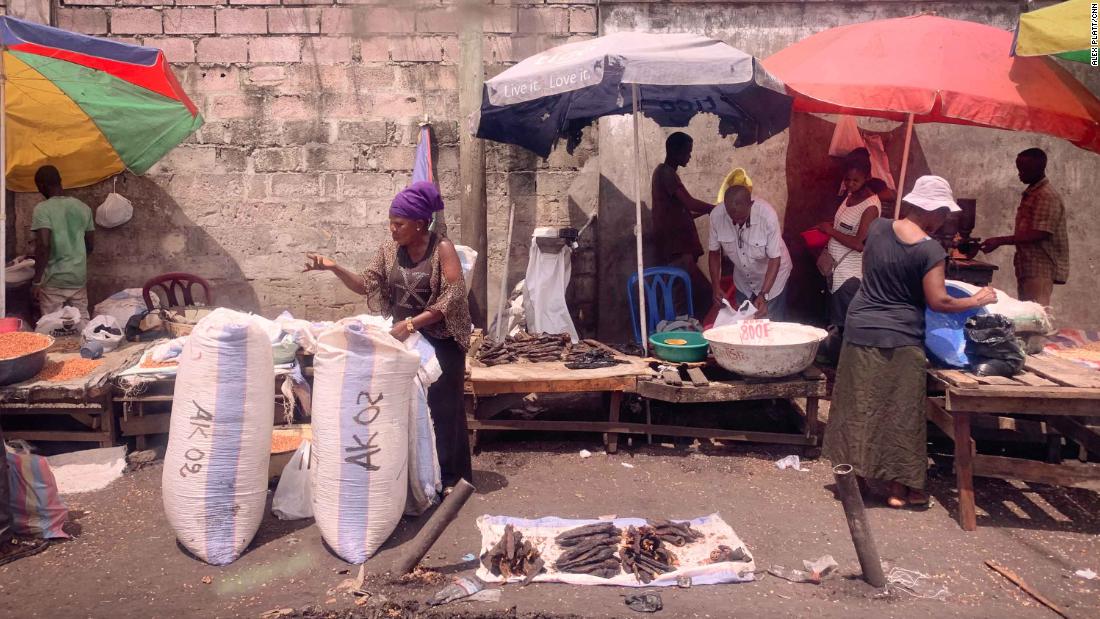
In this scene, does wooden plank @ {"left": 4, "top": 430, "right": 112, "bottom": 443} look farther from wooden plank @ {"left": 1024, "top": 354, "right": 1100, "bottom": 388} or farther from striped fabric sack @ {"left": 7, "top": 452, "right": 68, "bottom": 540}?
wooden plank @ {"left": 1024, "top": 354, "right": 1100, "bottom": 388}

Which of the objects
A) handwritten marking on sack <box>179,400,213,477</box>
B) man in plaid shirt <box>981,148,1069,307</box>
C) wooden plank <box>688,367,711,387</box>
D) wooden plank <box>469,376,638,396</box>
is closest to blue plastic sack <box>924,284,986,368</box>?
wooden plank <box>688,367,711,387</box>

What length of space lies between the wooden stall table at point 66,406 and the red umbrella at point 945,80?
17.5ft

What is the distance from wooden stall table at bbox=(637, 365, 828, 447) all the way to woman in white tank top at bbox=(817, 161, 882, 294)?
1291 mm

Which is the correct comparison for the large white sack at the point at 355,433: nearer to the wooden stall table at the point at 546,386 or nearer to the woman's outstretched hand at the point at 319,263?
the woman's outstretched hand at the point at 319,263

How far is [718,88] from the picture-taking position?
6406 mm

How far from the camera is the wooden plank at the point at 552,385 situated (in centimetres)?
563

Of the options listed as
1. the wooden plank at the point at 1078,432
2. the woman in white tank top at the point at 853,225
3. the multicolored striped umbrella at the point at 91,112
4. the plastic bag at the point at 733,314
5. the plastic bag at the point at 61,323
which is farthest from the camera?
the plastic bag at the point at 61,323

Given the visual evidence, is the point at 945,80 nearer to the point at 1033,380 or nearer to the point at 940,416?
the point at 1033,380

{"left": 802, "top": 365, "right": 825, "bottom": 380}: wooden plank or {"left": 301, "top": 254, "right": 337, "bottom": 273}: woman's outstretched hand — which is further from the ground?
{"left": 301, "top": 254, "right": 337, "bottom": 273}: woman's outstretched hand

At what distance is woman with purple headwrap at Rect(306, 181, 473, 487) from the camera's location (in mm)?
4527

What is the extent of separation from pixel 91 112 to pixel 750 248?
18.8ft

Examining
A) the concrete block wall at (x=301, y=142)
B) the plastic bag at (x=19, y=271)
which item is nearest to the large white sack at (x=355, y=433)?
the concrete block wall at (x=301, y=142)

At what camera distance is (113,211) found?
7.54 metres

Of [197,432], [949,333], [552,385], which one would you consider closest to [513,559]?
[197,432]
